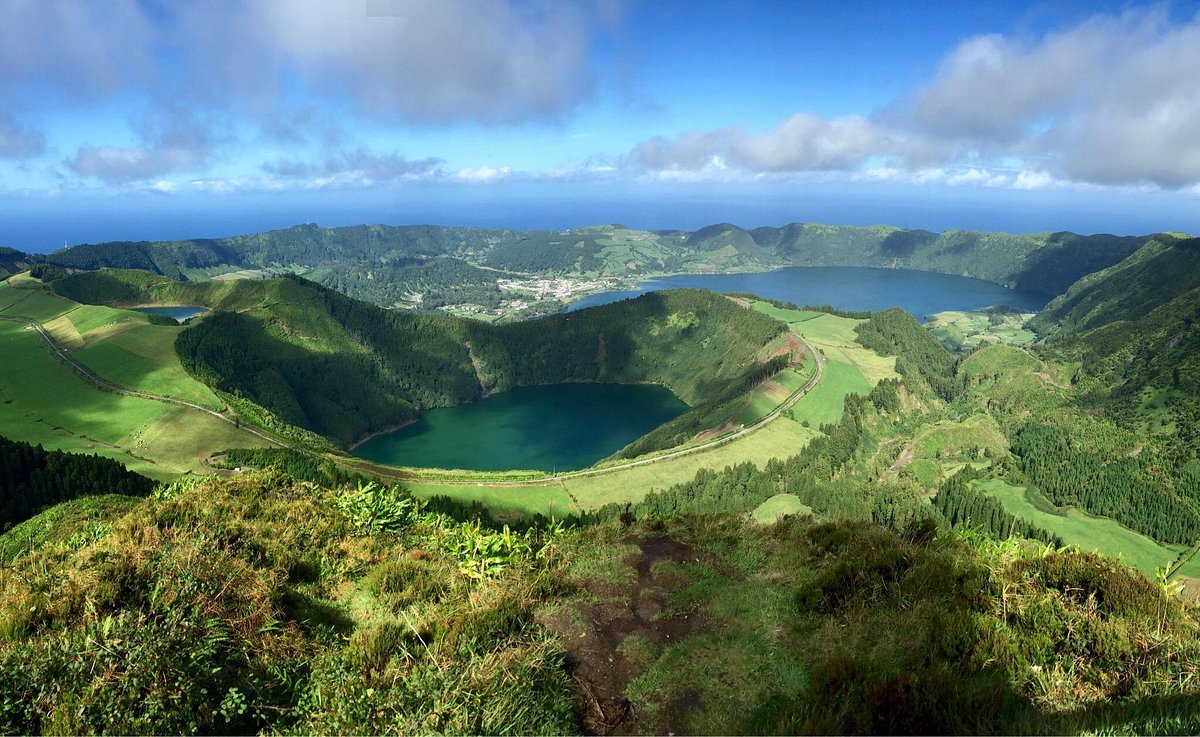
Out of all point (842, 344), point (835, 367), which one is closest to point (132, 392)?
point (835, 367)

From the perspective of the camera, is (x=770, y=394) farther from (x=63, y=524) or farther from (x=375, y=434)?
(x=63, y=524)

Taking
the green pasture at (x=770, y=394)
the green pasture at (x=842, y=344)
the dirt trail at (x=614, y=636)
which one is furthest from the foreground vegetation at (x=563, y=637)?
the green pasture at (x=842, y=344)

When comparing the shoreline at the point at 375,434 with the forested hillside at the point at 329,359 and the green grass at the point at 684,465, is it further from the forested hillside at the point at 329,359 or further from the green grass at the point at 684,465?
the green grass at the point at 684,465

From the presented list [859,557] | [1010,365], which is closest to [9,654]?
[859,557]

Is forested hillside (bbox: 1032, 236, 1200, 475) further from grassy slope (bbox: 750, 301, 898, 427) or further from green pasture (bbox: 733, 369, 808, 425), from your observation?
green pasture (bbox: 733, 369, 808, 425)

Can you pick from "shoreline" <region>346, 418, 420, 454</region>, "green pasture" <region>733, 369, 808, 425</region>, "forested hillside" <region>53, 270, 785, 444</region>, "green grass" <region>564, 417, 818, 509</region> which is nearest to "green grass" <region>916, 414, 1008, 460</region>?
"green grass" <region>564, 417, 818, 509</region>
